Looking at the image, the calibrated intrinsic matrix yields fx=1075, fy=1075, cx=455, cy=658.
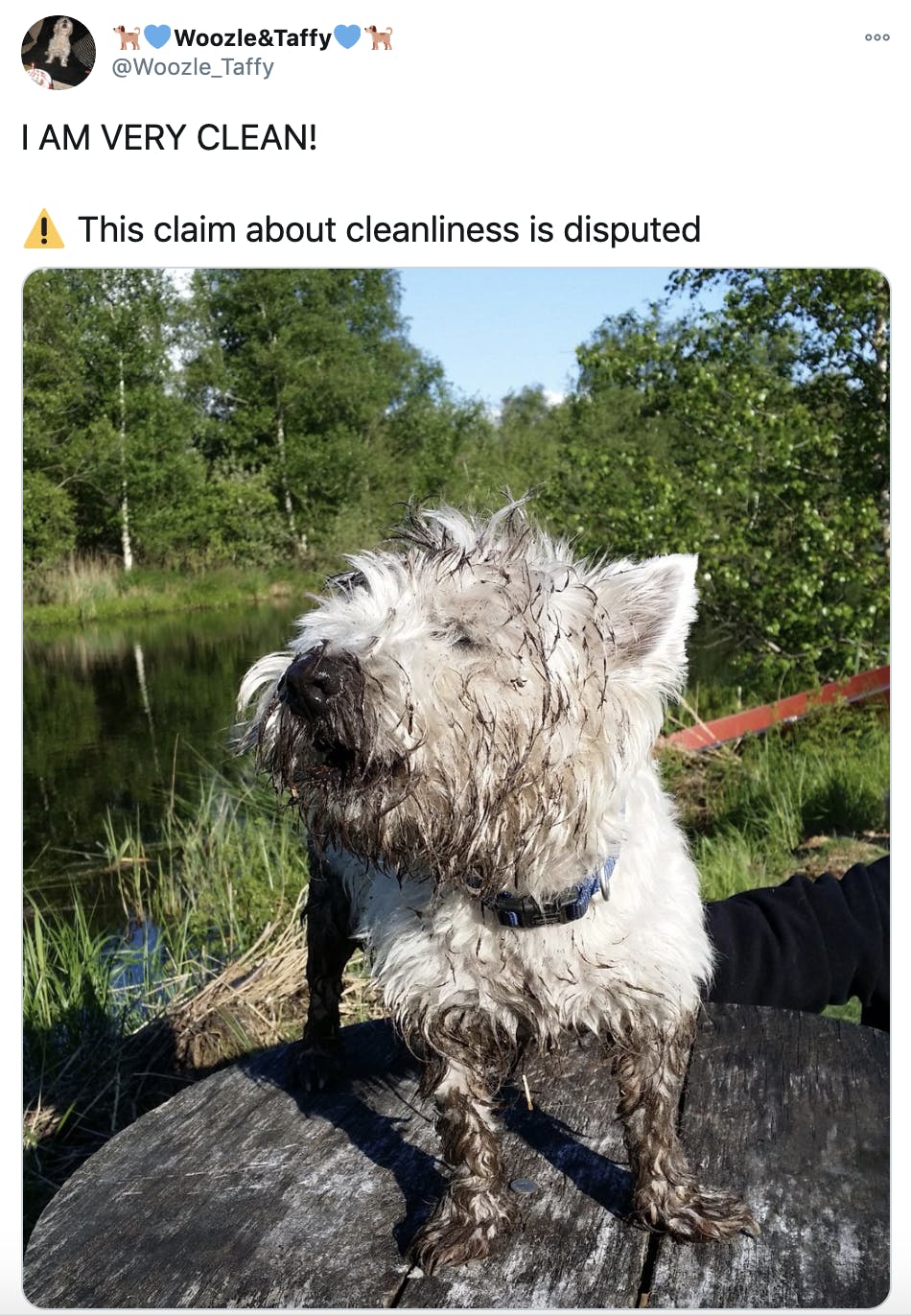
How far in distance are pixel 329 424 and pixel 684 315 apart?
1183 cm

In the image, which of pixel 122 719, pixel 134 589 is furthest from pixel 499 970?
pixel 134 589

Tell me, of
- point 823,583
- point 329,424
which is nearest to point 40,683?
point 329,424

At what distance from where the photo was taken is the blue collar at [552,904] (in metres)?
2.49

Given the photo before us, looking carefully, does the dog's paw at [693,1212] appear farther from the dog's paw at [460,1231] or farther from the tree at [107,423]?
the tree at [107,423]

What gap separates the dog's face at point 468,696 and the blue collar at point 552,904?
87 mm

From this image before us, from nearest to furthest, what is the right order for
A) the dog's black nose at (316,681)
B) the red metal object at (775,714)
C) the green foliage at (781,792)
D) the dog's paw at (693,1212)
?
1. the dog's black nose at (316,681)
2. the dog's paw at (693,1212)
3. the green foliage at (781,792)
4. the red metal object at (775,714)

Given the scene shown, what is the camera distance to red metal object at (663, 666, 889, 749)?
880cm

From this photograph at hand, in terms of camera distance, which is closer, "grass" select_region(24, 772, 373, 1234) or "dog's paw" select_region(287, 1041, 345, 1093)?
"dog's paw" select_region(287, 1041, 345, 1093)
